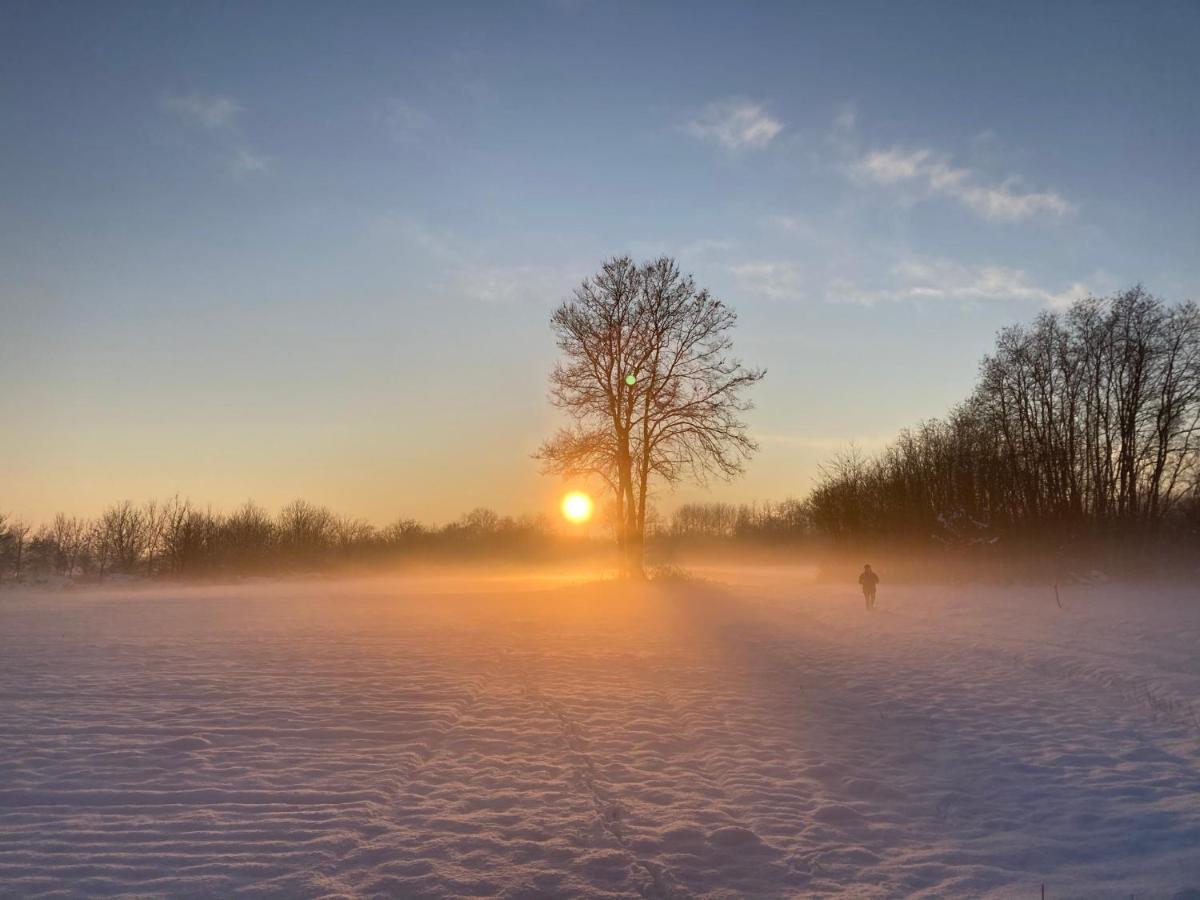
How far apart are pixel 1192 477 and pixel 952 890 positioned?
1428 inches

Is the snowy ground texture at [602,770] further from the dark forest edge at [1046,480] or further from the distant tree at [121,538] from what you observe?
the distant tree at [121,538]

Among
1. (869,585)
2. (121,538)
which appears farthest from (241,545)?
(869,585)

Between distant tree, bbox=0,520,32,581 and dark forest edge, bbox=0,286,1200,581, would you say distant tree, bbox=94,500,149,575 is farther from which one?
dark forest edge, bbox=0,286,1200,581

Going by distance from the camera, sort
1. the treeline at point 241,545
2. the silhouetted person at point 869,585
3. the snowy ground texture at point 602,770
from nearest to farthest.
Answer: the snowy ground texture at point 602,770 < the silhouetted person at point 869,585 < the treeline at point 241,545

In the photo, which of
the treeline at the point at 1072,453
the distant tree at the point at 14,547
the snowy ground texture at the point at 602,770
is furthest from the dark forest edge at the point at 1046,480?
the distant tree at the point at 14,547

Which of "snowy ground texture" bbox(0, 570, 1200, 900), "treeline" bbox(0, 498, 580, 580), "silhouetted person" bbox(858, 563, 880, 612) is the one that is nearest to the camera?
"snowy ground texture" bbox(0, 570, 1200, 900)

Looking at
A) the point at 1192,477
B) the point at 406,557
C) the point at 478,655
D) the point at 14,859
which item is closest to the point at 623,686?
the point at 478,655

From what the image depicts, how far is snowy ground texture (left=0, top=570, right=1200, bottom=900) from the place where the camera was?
14.4 ft

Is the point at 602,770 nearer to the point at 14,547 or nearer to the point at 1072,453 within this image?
the point at 1072,453

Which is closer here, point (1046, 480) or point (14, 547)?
point (1046, 480)

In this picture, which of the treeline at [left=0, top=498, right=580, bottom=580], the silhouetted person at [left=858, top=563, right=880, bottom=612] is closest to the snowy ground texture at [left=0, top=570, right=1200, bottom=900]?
the silhouetted person at [left=858, top=563, right=880, bottom=612]

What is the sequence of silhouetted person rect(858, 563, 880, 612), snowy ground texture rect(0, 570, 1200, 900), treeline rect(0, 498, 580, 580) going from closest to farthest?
1. snowy ground texture rect(0, 570, 1200, 900)
2. silhouetted person rect(858, 563, 880, 612)
3. treeline rect(0, 498, 580, 580)

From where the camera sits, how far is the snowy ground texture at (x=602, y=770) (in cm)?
440

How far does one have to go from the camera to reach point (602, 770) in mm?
6539
